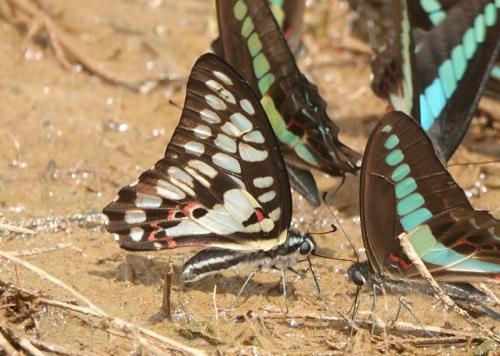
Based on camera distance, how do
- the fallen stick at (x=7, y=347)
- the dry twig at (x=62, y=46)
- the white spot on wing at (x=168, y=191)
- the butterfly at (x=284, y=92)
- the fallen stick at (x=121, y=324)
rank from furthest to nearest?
the dry twig at (x=62, y=46) → the butterfly at (x=284, y=92) → the white spot on wing at (x=168, y=191) → the fallen stick at (x=121, y=324) → the fallen stick at (x=7, y=347)

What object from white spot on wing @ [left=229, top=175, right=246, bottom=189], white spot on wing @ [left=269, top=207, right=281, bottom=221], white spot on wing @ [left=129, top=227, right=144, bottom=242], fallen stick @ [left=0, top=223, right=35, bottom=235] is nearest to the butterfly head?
white spot on wing @ [left=269, top=207, right=281, bottom=221]

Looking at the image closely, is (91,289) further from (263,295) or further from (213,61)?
(213,61)

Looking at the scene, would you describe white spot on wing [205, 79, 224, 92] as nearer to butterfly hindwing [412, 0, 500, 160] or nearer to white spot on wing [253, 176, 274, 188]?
white spot on wing [253, 176, 274, 188]

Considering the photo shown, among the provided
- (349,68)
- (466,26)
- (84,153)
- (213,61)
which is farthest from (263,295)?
(349,68)

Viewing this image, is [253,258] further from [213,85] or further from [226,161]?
[213,85]

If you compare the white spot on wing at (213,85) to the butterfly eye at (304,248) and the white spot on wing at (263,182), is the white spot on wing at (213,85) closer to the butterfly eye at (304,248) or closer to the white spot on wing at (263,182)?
the white spot on wing at (263,182)

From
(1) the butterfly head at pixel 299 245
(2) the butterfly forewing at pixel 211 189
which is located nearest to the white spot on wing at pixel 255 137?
(2) the butterfly forewing at pixel 211 189

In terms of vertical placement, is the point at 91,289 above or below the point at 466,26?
below
